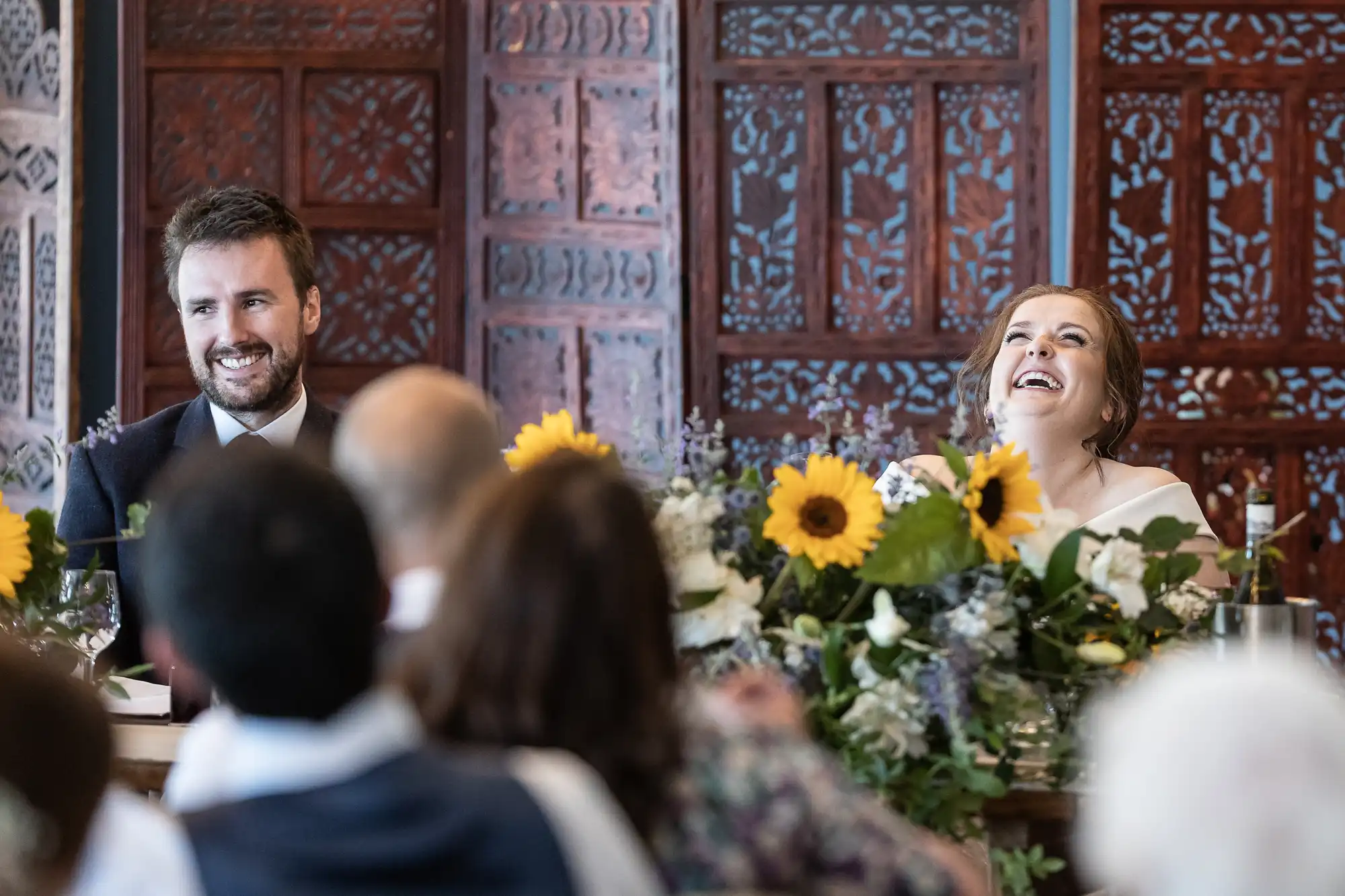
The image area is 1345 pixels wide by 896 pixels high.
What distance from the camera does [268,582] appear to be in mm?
1019

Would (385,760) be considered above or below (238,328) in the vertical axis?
below

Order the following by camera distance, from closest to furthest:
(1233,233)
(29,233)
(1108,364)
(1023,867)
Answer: (1023,867), (1108,364), (1233,233), (29,233)

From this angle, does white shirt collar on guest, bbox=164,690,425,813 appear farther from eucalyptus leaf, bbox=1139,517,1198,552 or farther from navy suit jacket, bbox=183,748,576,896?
eucalyptus leaf, bbox=1139,517,1198,552

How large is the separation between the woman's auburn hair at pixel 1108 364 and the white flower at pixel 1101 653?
121 centimetres

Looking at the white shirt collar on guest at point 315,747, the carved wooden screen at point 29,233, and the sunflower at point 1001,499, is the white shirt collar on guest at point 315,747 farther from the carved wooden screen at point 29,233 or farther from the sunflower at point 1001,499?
the carved wooden screen at point 29,233

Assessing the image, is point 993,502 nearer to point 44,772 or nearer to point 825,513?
point 825,513

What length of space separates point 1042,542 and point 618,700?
75 cm

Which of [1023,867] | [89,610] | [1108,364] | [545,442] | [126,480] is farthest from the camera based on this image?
[1108,364]

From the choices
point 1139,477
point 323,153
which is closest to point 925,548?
point 1139,477

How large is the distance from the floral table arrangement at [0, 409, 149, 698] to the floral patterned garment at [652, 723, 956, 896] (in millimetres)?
998

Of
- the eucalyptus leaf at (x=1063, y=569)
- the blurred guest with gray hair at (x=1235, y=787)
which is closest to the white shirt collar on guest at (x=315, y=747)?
the blurred guest with gray hair at (x=1235, y=787)

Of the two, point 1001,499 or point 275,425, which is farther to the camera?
point 275,425

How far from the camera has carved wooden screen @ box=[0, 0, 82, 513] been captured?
4660 millimetres

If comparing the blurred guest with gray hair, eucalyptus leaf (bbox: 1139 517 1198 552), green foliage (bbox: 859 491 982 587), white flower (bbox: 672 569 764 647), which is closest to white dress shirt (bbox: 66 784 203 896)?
the blurred guest with gray hair
